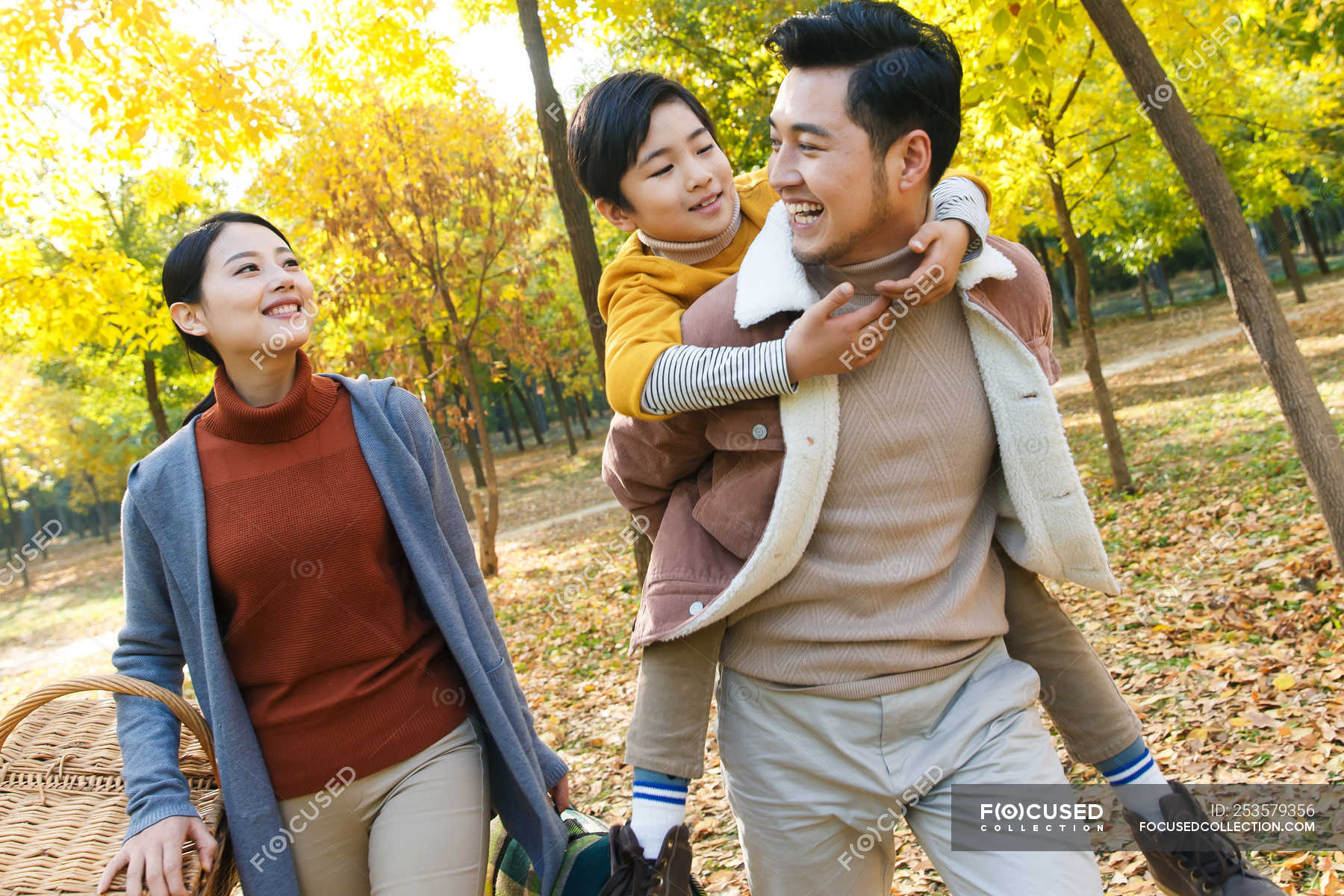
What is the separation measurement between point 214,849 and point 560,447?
104 ft

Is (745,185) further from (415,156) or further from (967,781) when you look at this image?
(415,156)

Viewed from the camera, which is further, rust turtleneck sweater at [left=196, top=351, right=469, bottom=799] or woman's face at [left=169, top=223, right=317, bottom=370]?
woman's face at [left=169, top=223, right=317, bottom=370]

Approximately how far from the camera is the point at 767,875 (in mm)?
1912

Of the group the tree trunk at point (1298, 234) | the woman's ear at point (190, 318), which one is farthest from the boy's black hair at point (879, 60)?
the tree trunk at point (1298, 234)

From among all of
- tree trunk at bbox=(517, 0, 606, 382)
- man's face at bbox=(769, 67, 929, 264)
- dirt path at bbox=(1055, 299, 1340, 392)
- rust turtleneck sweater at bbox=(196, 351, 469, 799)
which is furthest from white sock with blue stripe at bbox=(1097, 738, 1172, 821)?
dirt path at bbox=(1055, 299, 1340, 392)

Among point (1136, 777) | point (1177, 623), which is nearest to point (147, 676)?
point (1136, 777)

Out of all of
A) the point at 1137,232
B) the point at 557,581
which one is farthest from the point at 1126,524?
the point at 1137,232

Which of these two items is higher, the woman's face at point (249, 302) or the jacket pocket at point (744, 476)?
the woman's face at point (249, 302)

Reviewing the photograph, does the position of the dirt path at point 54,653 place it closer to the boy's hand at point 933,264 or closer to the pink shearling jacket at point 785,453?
the pink shearling jacket at point 785,453

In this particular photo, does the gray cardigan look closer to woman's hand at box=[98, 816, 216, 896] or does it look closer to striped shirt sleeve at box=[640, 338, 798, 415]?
woman's hand at box=[98, 816, 216, 896]

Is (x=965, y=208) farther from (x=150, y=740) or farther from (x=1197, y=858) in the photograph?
(x=150, y=740)

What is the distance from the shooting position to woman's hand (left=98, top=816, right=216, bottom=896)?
1896 millimetres

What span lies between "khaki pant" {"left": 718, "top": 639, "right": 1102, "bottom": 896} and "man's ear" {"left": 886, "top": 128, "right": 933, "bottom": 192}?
37.9 inches

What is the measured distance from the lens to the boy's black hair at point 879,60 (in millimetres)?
A: 1777
